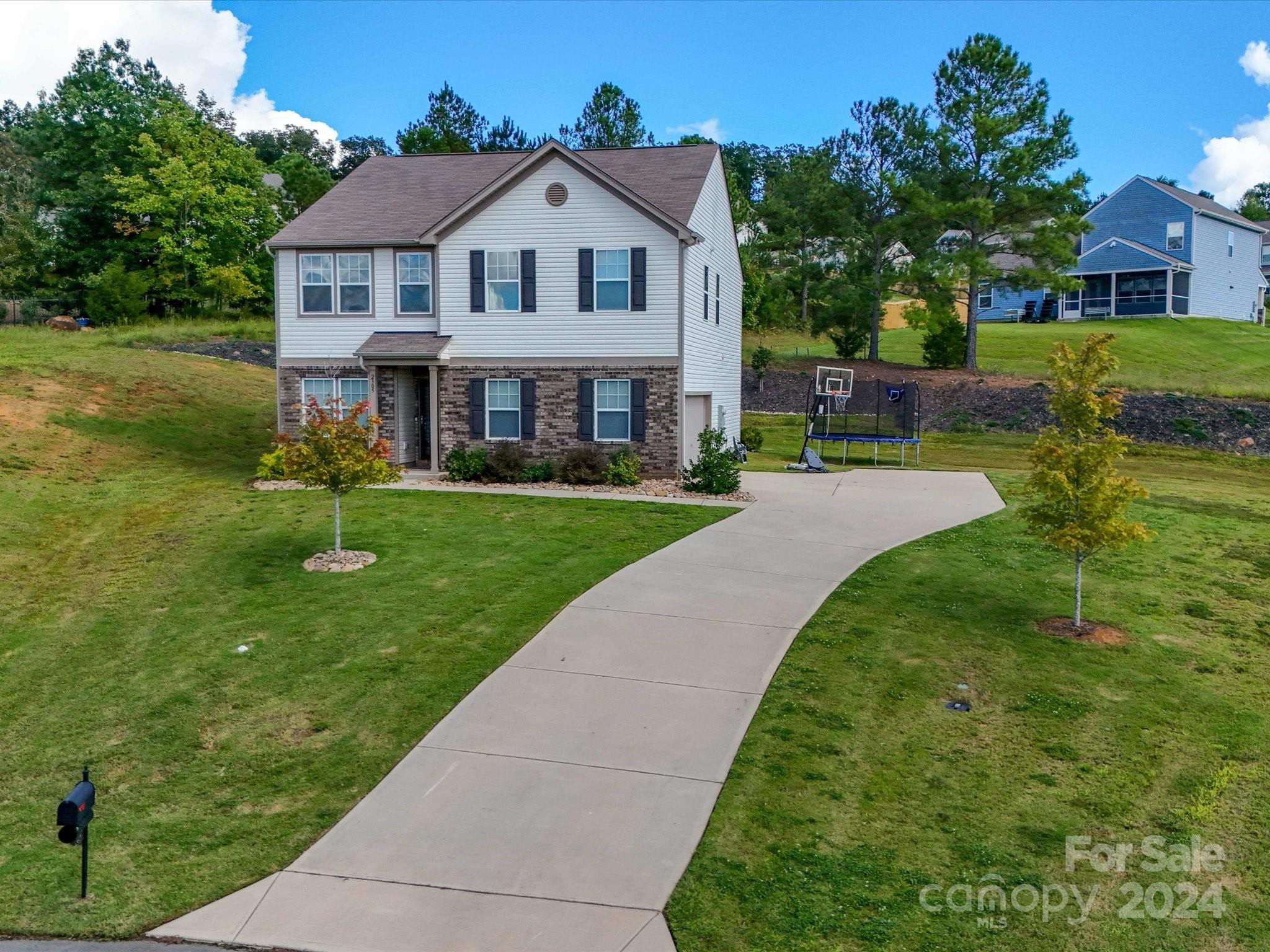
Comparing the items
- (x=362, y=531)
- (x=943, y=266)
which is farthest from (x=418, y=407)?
(x=943, y=266)

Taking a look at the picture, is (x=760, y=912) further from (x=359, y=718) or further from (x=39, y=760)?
(x=39, y=760)

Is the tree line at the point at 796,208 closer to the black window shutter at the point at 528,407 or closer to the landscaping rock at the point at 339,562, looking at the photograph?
the black window shutter at the point at 528,407

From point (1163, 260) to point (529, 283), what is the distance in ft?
150

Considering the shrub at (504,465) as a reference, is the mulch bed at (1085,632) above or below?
below

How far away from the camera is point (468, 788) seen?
8.28 metres

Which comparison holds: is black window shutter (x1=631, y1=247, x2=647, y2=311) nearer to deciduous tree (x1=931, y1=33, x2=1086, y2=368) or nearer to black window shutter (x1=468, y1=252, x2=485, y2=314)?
black window shutter (x1=468, y1=252, x2=485, y2=314)

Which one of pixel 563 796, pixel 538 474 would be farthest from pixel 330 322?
pixel 563 796

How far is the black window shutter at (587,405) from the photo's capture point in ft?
71.3

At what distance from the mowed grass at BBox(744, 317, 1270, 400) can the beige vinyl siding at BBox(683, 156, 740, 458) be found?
16.4 metres

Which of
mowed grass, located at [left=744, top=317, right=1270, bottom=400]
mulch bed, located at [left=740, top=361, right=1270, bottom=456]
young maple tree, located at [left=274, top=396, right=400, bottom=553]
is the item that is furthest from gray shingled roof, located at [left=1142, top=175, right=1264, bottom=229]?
young maple tree, located at [left=274, top=396, right=400, bottom=553]

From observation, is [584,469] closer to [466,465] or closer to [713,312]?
[466,465]

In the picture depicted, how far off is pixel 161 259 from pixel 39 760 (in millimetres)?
40857

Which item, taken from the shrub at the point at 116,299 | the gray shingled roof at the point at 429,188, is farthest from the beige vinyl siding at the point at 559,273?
the shrub at the point at 116,299

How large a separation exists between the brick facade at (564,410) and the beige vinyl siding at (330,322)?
1.93 metres
